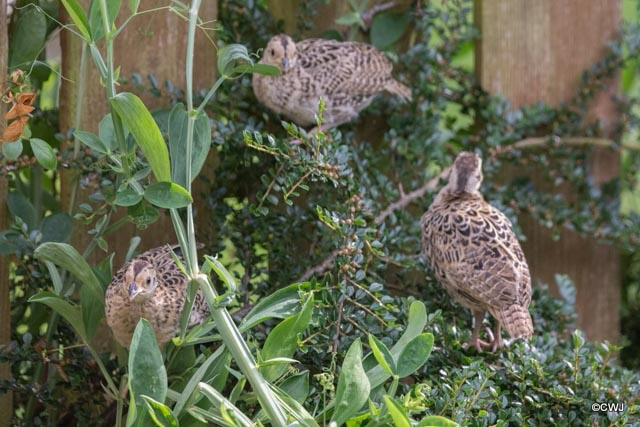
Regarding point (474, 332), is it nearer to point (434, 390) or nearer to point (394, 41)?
point (434, 390)

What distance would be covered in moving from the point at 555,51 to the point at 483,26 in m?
0.33

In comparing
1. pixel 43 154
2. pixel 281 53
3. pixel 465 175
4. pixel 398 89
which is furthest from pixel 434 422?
pixel 398 89

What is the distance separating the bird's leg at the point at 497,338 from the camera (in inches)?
94.4

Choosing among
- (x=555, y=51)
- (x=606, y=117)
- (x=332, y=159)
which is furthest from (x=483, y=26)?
(x=332, y=159)

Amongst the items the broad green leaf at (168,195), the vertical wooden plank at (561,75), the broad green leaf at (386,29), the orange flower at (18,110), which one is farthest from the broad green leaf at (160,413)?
the vertical wooden plank at (561,75)

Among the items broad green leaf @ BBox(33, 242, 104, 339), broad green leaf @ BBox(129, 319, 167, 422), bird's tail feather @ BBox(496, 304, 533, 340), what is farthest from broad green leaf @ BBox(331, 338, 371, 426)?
bird's tail feather @ BBox(496, 304, 533, 340)

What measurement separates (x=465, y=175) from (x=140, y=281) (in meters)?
1.01

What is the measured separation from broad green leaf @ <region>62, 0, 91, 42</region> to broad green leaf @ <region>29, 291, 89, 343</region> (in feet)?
1.85

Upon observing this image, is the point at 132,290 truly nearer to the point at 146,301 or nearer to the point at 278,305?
the point at 146,301

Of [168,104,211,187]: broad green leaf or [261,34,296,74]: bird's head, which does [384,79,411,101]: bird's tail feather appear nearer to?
[261,34,296,74]: bird's head

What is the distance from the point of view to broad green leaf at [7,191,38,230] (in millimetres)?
2229

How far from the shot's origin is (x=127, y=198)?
1.78 meters

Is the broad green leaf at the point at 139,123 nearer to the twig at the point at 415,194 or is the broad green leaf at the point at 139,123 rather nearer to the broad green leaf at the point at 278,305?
the broad green leaf at the point at 278,305

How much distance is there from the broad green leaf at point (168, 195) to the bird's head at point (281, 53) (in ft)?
3.09
